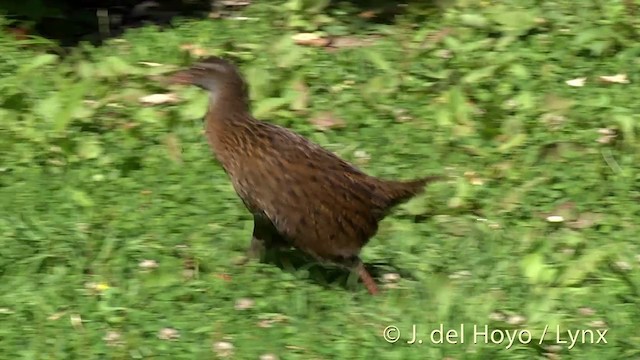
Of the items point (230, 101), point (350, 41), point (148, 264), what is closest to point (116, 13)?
point (350, 41)

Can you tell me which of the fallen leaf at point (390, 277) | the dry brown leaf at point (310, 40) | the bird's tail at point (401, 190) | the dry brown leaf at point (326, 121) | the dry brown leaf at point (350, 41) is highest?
the dry brown leaf at point (310, 40)

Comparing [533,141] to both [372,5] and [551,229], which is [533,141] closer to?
[551,229]

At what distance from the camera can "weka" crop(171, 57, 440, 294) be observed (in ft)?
16.4

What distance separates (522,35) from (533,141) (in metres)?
1.03

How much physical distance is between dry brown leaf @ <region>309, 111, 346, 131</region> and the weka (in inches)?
47.6

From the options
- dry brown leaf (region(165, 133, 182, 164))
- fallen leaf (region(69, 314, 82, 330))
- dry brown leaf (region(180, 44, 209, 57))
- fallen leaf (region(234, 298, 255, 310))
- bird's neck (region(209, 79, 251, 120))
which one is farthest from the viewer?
dry brown leaf (region(180, 44, 209, 57))

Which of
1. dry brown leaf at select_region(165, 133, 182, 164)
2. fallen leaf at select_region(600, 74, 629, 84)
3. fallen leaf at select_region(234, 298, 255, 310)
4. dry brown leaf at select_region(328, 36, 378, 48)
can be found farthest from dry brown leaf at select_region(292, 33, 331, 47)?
fallen leaf at select_region(234, 298, 255, 310)

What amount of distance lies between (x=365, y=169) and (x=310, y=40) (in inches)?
50.7

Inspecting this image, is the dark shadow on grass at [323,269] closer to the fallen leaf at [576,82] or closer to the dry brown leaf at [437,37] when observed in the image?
the fallen leaf at [576,82]

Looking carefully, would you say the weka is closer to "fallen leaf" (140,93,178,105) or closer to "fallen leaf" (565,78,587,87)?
"fallen leaf" (140,93,178,105)

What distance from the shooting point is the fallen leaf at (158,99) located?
6602mm

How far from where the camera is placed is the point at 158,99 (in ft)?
21.7

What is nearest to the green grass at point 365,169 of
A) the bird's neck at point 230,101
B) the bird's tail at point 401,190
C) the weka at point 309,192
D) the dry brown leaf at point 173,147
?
the dry brown leaf at point 173,147

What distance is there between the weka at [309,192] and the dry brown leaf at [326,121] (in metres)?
1.21
